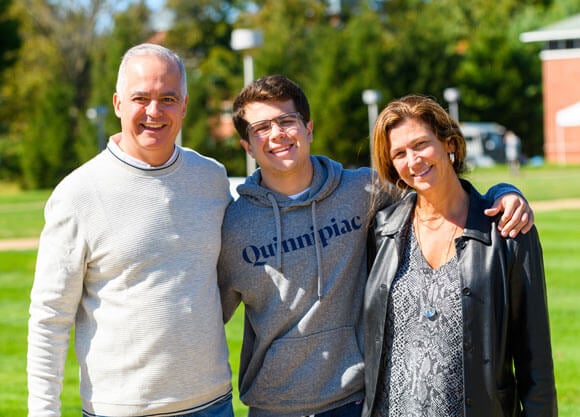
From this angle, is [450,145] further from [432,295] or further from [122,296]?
[122,296]

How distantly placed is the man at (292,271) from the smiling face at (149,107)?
457mm

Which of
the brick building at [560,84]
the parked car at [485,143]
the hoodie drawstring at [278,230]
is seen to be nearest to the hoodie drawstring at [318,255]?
the hoodie drawstring at [278,230]

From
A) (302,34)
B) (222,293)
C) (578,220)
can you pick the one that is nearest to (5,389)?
(222,293)

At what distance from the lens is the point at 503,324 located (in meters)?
3.33

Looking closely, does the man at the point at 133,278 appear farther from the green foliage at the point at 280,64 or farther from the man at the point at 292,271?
the green foliage at the point at 280,64

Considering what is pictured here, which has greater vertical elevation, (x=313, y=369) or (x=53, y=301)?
(x=53, y=301)

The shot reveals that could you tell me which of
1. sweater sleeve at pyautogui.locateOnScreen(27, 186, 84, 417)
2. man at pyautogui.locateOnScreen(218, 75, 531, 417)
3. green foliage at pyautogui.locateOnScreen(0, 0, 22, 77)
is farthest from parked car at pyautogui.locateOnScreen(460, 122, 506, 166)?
sweater sleeve at pyautogui.locateOnScreen(27, 186, 84, 417)

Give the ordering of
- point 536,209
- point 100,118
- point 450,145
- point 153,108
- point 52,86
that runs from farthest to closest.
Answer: point 52,86 → point 100,118 → point 536,209 → point 450,145 → point 153,108

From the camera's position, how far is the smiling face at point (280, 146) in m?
3.81

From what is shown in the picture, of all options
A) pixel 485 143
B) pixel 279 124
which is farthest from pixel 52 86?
pixel 279 124

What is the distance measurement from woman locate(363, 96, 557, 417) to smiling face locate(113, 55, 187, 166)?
0.80 meters

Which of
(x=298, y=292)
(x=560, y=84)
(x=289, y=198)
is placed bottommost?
(x=298, y=292)

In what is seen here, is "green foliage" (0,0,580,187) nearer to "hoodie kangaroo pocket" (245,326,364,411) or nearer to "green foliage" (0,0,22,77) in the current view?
"green foliage" (0,0,22,77)

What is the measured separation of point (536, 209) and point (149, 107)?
19.2 meters
